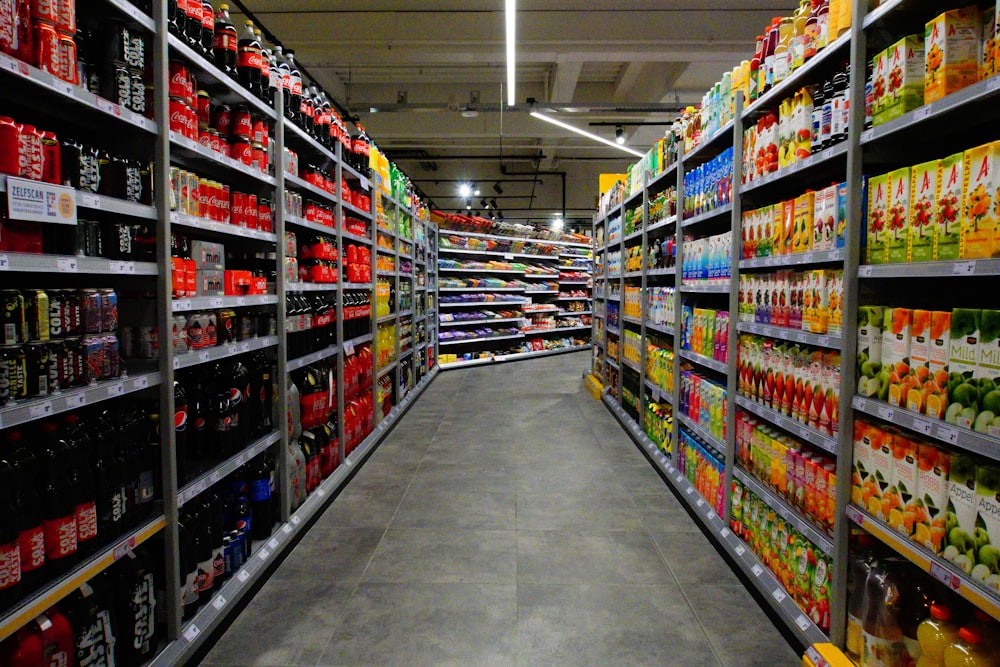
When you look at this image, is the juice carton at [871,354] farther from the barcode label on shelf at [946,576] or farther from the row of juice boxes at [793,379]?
the barcode label on shelf at [946,576]

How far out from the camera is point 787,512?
96.3 inches

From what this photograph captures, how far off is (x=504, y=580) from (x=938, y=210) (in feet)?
7.71

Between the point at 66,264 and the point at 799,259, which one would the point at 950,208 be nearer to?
the point at 799,259

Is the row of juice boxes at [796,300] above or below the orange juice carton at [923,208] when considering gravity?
below

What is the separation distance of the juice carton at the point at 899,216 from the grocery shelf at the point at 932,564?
0.87 metres

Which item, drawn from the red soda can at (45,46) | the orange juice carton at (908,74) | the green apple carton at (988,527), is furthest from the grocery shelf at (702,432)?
the red soda can at (45,46)

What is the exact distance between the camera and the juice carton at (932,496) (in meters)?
1.65

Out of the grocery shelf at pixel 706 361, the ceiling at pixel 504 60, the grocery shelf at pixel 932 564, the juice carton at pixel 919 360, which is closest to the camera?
the grocery shelf at pixel 932 564

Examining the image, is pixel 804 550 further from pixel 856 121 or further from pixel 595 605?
pixel 856 121

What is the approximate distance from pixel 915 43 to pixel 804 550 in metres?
1.89

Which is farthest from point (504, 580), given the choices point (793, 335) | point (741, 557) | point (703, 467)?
point (793, 335)

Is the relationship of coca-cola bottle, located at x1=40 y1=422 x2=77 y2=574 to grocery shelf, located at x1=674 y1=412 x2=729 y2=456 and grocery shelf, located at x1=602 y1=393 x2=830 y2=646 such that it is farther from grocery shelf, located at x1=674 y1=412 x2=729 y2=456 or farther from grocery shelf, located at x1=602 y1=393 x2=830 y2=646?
grocery shelf, located at x1=674 y1=412 x2=729 y2=456

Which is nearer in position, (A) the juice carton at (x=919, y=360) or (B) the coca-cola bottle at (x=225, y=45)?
(A) the juice carton at (x=919, y=360)

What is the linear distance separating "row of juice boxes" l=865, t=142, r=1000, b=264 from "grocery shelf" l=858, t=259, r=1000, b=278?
35mm
